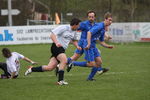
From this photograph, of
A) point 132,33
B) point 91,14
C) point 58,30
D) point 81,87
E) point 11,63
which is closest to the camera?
point 81,87

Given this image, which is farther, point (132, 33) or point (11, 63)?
point (132, 33)

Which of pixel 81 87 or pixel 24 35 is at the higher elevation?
pixel 81 87

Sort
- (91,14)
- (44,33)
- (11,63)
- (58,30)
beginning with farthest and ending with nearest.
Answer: (44,33), (11,63), (91,14), (58,30)

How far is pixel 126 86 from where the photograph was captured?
12.1m

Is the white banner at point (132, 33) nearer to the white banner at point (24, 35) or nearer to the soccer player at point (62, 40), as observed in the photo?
the white banner at point (24, 35)

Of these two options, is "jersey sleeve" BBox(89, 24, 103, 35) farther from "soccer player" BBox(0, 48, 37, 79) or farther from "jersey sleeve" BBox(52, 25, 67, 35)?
"soccer player" BBox(0, 48, 37, 79)

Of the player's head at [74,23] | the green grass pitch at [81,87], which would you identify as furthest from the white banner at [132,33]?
the player's head at [74,23]

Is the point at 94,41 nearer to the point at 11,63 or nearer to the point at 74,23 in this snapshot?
the point at 74,23

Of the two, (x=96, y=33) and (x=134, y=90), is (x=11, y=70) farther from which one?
(x=134, y=90)

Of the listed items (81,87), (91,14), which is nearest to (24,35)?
(91,14)

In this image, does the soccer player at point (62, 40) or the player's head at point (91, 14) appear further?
the player's head at point (91, 14)

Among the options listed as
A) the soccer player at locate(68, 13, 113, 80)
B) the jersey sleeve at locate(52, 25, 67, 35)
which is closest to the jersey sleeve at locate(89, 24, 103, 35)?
the soccer player at locate(68, 13, 113, 80)

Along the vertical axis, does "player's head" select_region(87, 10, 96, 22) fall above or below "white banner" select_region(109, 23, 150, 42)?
above

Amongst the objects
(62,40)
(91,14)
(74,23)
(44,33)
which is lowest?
(44,33)
